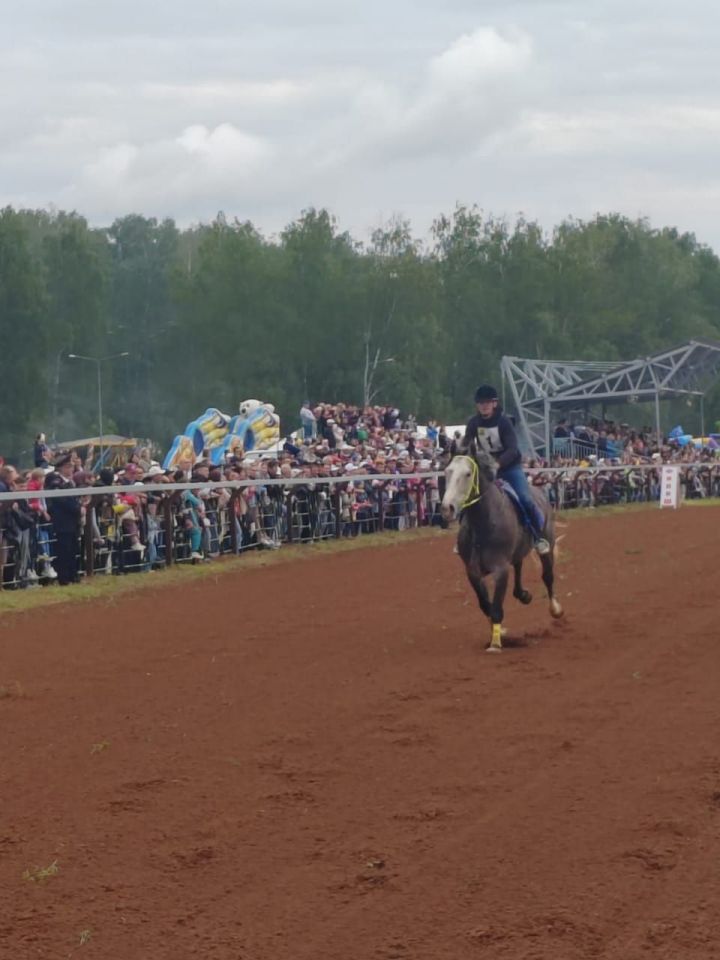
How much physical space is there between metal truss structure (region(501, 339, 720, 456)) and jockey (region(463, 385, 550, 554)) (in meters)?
39.3

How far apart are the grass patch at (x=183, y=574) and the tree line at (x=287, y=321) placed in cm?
4201

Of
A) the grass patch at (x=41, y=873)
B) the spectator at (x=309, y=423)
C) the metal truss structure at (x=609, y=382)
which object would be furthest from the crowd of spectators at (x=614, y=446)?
the grass patch at (x=41, y=873)

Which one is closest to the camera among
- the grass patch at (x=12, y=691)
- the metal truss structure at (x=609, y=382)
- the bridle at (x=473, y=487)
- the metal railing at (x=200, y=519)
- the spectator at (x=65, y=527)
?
the grass patch at (x=12, y=691)

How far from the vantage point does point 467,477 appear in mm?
12906

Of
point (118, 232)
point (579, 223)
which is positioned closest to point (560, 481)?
point (579, 223)

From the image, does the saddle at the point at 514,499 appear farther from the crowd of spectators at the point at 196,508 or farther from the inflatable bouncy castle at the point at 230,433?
the inflatable bouncy castle at the point at 230,433

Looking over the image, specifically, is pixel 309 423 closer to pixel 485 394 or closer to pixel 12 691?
pixel 485 394

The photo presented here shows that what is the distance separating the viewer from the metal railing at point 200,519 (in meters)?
18.4

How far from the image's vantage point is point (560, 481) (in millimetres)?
40219

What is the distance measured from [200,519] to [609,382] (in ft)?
120

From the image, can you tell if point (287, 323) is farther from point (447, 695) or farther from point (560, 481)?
point (447, 695)

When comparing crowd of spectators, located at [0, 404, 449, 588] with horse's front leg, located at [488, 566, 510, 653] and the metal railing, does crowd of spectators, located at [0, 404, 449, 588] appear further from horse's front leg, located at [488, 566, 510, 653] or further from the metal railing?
horse's front leg, located at [488, 566, 510, 653]

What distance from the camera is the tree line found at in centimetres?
7144

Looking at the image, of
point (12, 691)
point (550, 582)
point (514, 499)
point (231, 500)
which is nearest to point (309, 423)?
point (231, 500)
